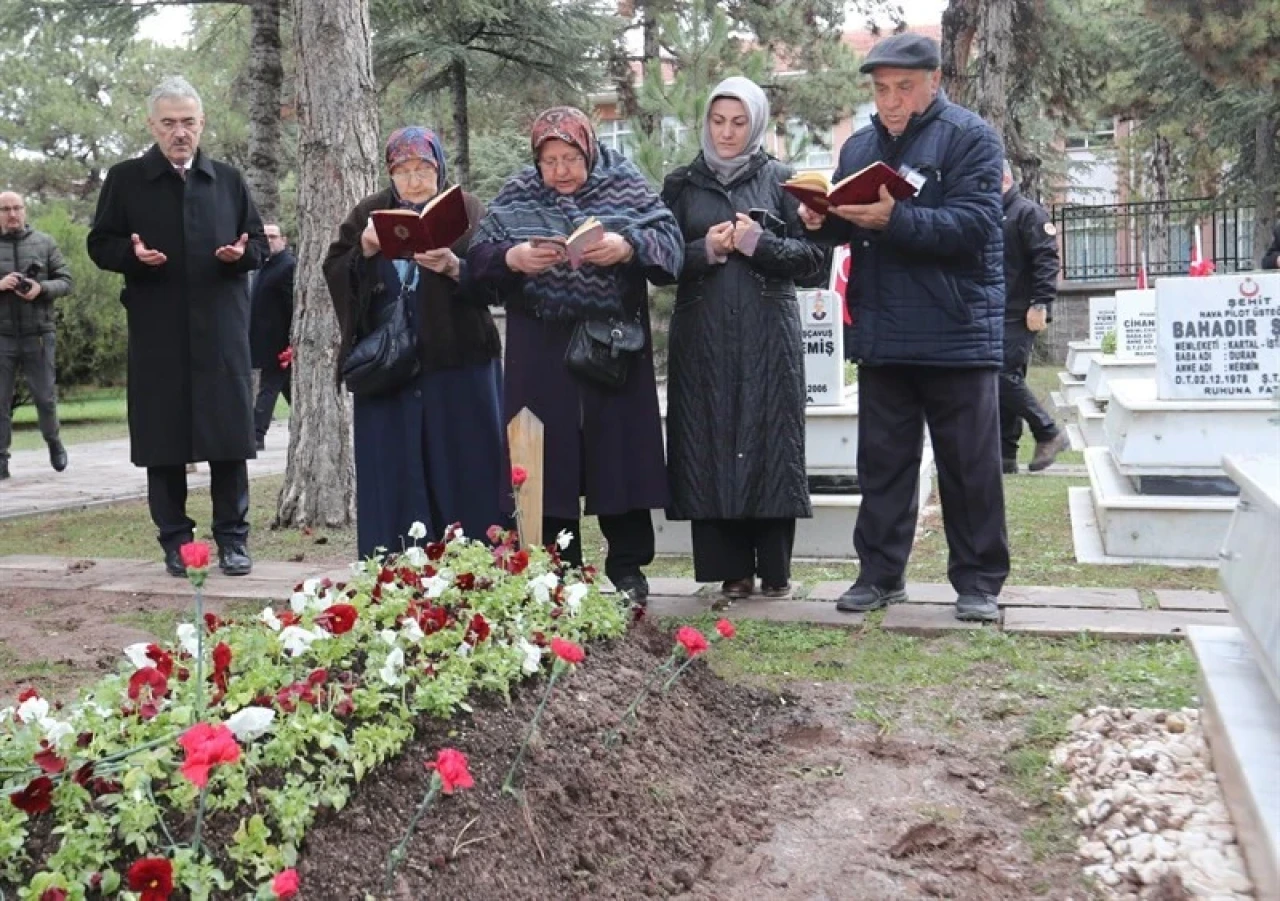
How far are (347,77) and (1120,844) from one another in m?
5.97

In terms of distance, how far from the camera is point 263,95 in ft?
46.0

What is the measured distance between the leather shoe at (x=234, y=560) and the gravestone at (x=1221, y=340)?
4399mm

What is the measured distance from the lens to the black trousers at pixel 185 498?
637 centimetres

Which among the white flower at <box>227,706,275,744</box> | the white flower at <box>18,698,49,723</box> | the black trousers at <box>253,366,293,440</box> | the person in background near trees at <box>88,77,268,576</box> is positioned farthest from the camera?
the black trousers at <box>253,366,293,440</box>

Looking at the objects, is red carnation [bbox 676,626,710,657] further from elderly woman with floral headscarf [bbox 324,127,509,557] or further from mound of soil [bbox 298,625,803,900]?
elderly woman with floral headscarf [bbox 324,127,509,557]

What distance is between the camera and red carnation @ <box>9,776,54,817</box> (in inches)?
87.6

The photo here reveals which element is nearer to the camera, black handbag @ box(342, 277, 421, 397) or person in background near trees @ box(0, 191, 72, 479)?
black handbag @ box(342, 277, 421, 397)

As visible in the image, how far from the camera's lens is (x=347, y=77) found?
7520mm

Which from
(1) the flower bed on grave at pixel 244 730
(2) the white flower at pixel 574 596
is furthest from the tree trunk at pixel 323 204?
(1) the flower bed on grave at pixel 244 730

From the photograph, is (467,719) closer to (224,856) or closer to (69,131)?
(224,856)

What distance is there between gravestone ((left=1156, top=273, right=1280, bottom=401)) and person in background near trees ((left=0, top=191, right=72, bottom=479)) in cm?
844

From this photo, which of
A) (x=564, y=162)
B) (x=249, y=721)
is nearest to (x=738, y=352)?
(x=564, y=162)

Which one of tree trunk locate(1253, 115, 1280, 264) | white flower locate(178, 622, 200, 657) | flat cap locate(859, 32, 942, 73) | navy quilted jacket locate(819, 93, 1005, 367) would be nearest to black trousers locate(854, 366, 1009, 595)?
navy quilted jacket locate(819, 93, 1005, 367)

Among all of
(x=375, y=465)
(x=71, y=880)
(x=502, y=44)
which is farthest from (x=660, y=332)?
(x=71, y=880)
